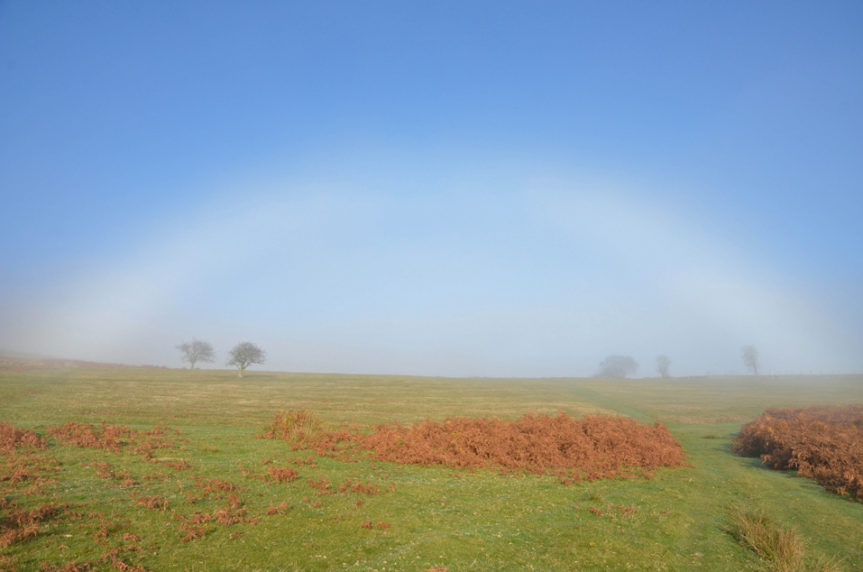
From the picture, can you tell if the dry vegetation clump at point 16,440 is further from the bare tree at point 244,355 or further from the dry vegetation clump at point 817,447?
the bare tree at point 244,355

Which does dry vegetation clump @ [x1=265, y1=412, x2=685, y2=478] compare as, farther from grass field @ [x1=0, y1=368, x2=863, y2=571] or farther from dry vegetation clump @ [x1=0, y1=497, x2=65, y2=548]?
dry vegetation clump @ [x1=0, y1=497, x2=65, y2=548]

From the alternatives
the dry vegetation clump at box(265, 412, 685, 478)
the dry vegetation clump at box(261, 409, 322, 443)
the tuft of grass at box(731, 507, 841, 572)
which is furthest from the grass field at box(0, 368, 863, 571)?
the dry vegetation clump at box(261, 409, 322, 443)

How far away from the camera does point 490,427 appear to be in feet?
80.2

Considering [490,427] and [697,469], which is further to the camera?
[490,427]

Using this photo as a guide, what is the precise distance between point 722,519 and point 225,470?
57.9ft

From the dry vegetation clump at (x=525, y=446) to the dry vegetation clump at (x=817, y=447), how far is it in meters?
5.03

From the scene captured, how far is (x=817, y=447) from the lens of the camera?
21.4m

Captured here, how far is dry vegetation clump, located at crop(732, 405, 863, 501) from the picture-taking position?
18672mm

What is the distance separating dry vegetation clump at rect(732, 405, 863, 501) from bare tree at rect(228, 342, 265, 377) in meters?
90.1

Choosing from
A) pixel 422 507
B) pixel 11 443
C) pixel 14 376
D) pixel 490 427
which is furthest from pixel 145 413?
pixel 14 376

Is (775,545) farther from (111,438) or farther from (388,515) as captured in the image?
(111,438)

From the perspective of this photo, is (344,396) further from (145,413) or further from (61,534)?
(61,534)

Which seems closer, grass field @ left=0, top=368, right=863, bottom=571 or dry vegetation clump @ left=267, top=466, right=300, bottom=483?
grass field @ left=0, top=368, right=863, bottom=571

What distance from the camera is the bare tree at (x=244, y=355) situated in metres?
95.6
